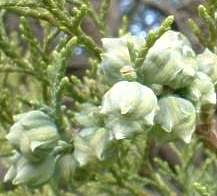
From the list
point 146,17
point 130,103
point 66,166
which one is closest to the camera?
point 130,103

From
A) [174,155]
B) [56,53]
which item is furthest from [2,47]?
[174,155]

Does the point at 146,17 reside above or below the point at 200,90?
below

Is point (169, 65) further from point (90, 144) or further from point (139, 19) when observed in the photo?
point (139, 19)

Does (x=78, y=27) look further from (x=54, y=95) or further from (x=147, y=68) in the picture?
(x=147, y=68)

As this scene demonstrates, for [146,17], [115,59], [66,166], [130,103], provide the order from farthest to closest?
[146,17]
[66,166]
[115,59]
[130,103]

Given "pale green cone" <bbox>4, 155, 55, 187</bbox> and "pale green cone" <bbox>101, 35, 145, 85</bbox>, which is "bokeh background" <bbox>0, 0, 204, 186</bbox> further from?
"pale green cone" <bbox>4, 155, 55, 187</bbox>

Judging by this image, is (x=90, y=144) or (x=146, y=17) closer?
(x=90, y=144)

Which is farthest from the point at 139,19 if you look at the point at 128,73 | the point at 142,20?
the point at 128,73
